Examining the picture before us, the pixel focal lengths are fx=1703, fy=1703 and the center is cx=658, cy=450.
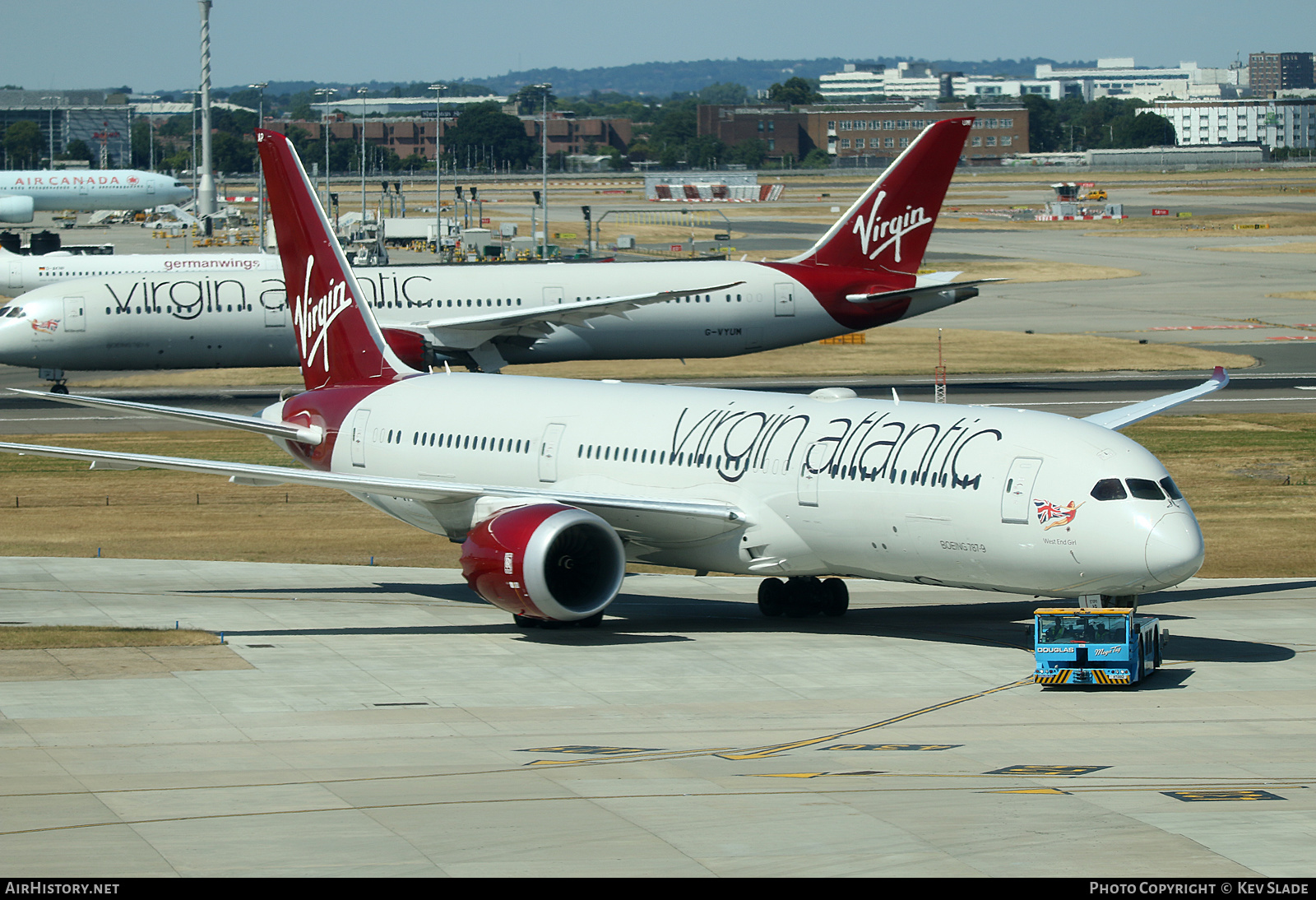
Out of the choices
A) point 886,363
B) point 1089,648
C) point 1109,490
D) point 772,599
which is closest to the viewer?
point 1089,648

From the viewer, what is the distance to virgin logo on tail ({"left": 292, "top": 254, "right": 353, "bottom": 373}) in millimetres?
39125

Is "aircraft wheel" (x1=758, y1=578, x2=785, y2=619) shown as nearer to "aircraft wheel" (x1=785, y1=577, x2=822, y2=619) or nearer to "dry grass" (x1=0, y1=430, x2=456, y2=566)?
"aircraft wheel" (x1=785, y1=577, x2=822, y2=619)

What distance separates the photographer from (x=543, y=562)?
2897cm

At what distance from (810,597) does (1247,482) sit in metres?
21.0

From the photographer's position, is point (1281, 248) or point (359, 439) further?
point (1281, 248)

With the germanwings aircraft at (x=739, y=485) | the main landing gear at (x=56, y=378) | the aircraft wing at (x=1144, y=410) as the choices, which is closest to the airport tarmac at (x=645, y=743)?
the germanwings aircraft at (x=739, y=485)

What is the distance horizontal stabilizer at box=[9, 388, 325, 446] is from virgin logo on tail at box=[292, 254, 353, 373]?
6.64 feet

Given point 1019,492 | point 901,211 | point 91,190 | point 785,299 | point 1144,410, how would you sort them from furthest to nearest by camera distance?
point 91,190
point 785,299
point 901,211
point 1144,410
point 1019,492

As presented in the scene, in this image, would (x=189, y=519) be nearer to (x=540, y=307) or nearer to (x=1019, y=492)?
(x=540, y=307)

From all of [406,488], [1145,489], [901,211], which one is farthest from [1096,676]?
[901,211]

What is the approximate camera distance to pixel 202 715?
24.2m

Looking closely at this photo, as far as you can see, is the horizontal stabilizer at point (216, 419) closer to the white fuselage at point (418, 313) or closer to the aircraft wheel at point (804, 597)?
the aircraft wheel at point (804, 597)

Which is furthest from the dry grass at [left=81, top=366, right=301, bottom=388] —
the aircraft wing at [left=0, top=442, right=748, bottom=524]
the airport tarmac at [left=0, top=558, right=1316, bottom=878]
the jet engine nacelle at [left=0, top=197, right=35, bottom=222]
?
the jet engine nacelle at [left=0, top=197, right=35, bottom=222]

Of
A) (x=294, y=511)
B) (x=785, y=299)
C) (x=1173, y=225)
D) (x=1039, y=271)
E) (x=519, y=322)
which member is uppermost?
(x=1173, y=225)
